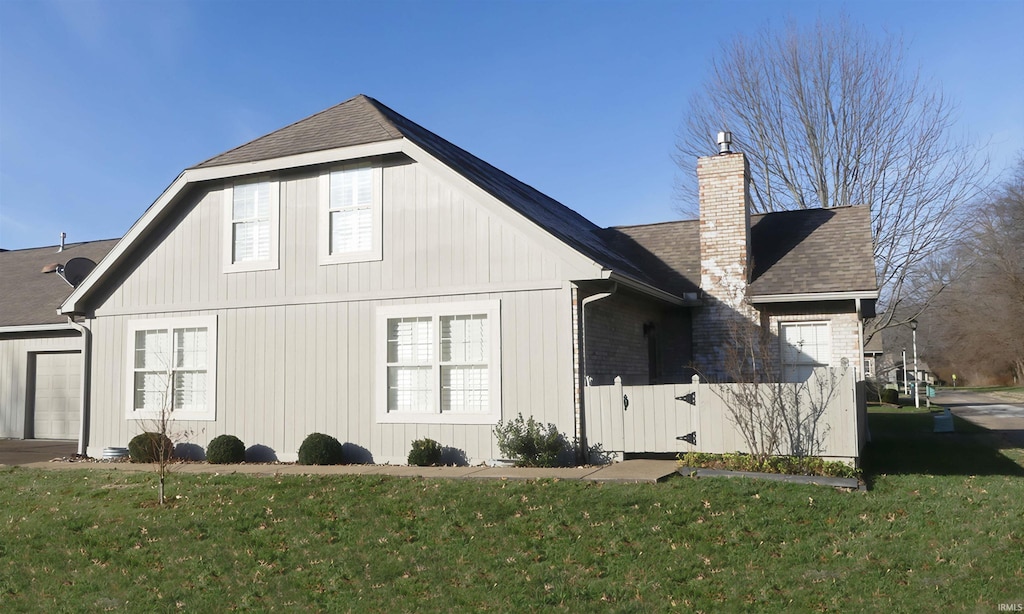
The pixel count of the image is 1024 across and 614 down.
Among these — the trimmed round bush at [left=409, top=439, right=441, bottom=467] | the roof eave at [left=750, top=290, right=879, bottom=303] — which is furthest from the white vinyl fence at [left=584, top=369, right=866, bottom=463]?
the roof eave at [left=750, top=290, right=879, bottom=303]

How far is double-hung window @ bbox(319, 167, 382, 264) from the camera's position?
1305cm

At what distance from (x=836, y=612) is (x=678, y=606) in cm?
114

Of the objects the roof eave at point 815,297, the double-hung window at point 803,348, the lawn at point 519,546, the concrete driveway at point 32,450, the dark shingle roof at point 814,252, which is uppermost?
the dark shingle roof at point 814,252

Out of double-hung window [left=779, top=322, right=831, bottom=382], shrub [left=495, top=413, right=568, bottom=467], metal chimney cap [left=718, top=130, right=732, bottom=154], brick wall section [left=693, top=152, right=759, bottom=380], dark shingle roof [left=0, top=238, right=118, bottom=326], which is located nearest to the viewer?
shrub [left=495, top=413, right=568, bottom=467]

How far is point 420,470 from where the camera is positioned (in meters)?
11.5

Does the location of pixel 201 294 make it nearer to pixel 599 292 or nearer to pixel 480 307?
pixel 480 307

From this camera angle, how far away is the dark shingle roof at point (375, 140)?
12.7 m

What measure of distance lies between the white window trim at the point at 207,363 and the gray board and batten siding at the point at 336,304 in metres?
0.11

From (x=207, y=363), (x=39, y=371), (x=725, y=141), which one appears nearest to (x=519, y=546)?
(x=207, y=363)

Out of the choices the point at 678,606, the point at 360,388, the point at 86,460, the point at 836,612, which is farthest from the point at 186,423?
the point at 836,612

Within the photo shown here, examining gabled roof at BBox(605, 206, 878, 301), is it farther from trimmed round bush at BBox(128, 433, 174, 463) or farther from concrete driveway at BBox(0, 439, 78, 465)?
concrete driveway at BBox(0, 439, 78, 465)

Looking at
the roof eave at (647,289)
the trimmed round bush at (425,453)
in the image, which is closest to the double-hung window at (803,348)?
the roof eave at (647,289)

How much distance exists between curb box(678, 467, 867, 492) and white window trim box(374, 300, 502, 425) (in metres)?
3.06

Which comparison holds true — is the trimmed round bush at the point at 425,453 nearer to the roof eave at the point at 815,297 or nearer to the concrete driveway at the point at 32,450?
the roof eave at the point at 815,297
